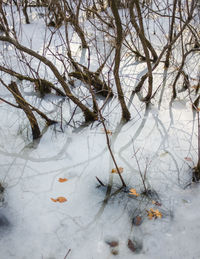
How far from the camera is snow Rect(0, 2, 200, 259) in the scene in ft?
5.67

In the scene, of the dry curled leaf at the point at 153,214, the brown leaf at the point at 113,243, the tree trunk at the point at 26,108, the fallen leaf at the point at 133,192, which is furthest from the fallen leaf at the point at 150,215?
the tree trunk at the point at 26,108

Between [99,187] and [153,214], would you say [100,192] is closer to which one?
[99,187]

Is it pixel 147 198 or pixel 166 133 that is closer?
pixel 147 198

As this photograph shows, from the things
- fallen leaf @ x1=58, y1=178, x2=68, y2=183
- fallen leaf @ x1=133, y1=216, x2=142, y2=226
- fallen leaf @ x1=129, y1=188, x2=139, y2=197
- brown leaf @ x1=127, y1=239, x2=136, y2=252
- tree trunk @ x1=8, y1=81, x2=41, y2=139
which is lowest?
brown leaf @ x1=127, y1=239, x2=136, y2=252

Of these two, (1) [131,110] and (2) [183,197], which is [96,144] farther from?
(2) [183,197]

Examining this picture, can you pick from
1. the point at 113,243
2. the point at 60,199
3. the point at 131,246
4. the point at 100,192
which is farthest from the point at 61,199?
the point at 131,246

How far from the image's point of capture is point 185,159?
231cm

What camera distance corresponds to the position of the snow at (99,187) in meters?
1.73

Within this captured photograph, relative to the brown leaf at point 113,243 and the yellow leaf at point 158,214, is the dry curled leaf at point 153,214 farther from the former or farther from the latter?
the brown leaf at point 113,243

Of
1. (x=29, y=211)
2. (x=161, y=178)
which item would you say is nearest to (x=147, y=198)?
Result: (x=161, y=178)

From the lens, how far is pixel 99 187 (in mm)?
2145

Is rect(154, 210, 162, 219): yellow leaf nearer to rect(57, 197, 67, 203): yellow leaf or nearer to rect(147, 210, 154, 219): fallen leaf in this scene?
rect(147, 210, 154, 219): fallen leaf

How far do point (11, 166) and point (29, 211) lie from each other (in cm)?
61

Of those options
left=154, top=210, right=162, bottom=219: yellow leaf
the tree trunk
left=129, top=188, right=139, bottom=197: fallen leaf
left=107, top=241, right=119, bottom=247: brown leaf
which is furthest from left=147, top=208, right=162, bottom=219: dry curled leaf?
the tree trunk
